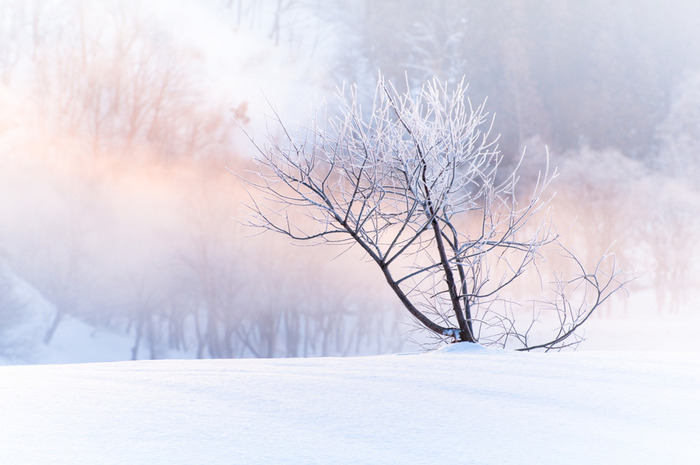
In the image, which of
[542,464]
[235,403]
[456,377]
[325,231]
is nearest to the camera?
[542,464]

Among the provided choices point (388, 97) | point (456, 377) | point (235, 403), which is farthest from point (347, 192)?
point (235, 403)

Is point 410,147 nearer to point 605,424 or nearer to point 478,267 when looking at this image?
point 478,267

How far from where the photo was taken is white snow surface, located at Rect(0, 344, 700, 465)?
1.08 metres

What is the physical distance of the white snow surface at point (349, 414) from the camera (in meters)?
1.08

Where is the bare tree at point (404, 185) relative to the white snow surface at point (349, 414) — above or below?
above

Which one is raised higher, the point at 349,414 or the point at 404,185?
the point at 404,185

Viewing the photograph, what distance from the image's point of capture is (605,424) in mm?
1310

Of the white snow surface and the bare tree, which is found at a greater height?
the bare tree

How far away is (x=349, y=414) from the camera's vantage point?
132cm

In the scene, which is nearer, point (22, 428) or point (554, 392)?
point (22, 428)

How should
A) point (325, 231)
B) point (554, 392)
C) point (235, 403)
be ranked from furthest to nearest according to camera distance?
point (325, 231), point (554, 392), point (235, 403)

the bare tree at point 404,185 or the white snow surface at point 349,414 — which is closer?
the white snow surface at point 349,414

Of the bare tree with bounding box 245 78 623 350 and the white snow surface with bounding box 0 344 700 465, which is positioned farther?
the bare tree with bounding box 245 78 623 350

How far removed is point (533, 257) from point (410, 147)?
3.00 feet
